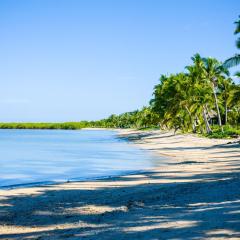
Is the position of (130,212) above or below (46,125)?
below

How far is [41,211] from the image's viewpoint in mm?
10289

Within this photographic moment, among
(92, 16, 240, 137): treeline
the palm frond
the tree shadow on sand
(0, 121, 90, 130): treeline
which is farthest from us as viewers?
(0, 121, 90, 130): treeline

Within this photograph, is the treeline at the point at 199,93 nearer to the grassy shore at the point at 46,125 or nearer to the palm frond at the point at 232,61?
the palm frond at the point at 232,61

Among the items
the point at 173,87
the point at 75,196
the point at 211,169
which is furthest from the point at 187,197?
the point at 173,87

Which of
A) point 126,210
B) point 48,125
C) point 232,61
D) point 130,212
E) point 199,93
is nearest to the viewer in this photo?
point 130,212

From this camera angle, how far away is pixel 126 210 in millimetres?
9680

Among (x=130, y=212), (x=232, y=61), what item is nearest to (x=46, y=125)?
(x=232, y=61)

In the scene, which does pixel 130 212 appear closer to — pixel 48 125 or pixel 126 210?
pixel 126 210

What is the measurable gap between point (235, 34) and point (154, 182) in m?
17.0

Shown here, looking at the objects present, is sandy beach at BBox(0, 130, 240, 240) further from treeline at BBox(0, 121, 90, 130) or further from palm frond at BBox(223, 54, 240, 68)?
treeline at BBox(0, 121, 90, 130)

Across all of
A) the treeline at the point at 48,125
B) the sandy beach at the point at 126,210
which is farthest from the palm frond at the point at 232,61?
the treeline at the point at 48,125

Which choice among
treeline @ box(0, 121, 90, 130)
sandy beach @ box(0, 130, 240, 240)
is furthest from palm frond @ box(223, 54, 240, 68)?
treeline @ box(0, 121, 90, 130)

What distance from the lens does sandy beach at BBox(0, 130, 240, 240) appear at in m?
7.23

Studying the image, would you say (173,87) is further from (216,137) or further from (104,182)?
(104,182)
